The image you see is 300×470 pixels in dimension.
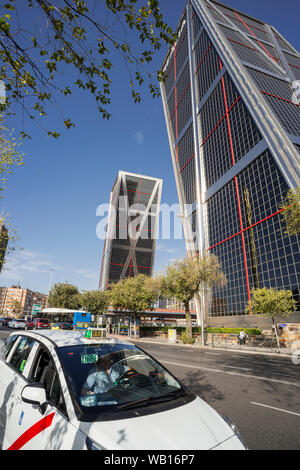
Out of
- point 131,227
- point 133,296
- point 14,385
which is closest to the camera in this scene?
point 14,385

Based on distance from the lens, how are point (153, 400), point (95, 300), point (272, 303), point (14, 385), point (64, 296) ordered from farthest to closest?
1. point (64, 296)
2. point (95, 300)
3. point (272, 303)
4. point (14, 385)
5. point (153, 400)

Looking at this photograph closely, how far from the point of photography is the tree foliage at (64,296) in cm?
5456

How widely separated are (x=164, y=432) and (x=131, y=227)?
102636mm

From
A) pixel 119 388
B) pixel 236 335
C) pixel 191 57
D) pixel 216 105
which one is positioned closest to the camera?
pixel 119 388

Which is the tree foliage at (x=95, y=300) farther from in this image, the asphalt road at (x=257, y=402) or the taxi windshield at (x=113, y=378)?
the taxi windshield at (x=113, y=378)

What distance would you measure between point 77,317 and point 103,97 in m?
30.9

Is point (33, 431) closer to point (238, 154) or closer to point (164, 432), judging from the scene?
point (164, 432)

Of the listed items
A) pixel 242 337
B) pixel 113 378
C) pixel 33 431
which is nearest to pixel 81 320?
pixel 242 337

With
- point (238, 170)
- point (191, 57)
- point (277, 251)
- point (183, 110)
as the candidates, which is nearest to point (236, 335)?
point (277, 251)

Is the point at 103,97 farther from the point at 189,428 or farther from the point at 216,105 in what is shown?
the point at 216,105

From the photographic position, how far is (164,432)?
182 cm

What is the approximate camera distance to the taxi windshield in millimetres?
2197

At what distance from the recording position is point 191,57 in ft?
209

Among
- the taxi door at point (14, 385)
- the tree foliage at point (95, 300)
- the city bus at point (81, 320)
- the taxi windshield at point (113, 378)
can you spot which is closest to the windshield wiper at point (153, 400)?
the taxi windshield at point (113, 378)
